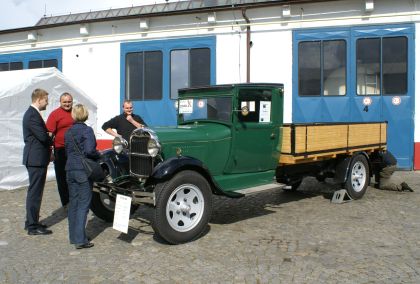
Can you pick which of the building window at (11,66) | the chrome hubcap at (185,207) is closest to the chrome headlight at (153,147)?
the chrome hubcap at (185,207)

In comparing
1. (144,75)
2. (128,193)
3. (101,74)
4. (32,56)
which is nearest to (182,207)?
(128,193)

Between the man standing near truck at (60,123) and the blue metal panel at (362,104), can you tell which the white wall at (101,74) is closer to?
the blue metal panel at (362,104)

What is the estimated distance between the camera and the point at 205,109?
20.7ft

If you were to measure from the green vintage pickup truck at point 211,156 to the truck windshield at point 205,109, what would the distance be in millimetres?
14

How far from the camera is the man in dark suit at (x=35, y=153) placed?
5449 mm

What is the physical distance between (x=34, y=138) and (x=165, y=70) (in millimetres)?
8555

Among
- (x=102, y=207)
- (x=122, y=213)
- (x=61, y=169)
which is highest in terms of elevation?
(x=61, y=169)

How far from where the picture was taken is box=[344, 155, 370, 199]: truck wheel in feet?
25.2

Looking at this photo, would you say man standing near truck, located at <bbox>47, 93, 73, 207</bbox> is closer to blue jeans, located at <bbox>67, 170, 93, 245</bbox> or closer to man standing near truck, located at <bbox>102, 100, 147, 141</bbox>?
man standing near truck, located at <bbox>102, 100, 147, 141</bbox>

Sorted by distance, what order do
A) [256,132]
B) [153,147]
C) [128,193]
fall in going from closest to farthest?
[128,193] → [153,147] → [256,132]

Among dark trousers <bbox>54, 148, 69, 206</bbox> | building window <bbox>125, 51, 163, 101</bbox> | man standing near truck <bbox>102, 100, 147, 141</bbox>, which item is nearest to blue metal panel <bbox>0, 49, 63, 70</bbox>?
building window <bbox>125, 51, 163, 101</bbox>

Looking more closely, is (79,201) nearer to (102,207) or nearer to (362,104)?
(102,207)

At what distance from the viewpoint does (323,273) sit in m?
4.17

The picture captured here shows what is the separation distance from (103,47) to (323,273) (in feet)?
39.9
